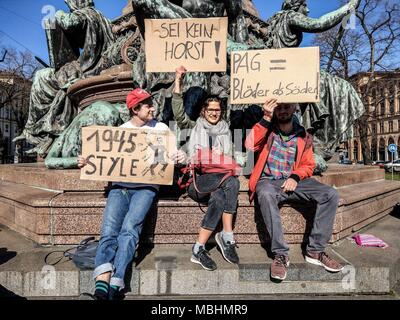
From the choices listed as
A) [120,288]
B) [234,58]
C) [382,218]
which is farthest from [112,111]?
[382,218]

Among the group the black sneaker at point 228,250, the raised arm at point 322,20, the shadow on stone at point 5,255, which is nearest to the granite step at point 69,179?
the black sneaker at point 228,250

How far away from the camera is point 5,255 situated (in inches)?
118

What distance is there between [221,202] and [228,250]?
0.42 metres

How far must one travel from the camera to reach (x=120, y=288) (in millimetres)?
2420

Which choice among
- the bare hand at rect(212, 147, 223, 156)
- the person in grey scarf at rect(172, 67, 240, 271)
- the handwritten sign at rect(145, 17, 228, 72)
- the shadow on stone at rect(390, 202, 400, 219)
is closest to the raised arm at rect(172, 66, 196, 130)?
the person in grey scarf at rect(172, 67, 240, 271)

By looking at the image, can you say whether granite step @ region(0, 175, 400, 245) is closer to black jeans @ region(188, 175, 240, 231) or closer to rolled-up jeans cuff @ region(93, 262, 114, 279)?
black jeans @ region(188, 175, 240, 231)

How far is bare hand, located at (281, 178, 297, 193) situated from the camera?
116 inches

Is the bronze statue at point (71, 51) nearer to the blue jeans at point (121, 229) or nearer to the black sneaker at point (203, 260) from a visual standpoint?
the blue jeans at point (121, 229)

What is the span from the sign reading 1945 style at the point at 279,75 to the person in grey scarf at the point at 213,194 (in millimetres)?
366

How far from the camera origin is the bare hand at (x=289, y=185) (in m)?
2.95

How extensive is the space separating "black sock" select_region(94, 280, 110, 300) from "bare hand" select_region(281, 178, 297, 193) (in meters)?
1.69

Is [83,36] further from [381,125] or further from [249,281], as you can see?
[381,125]

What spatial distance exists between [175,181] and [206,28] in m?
1.62

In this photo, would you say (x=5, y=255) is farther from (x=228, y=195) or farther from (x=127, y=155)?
(x=228, y=195)
